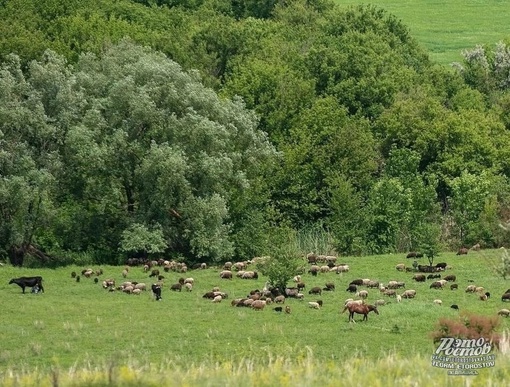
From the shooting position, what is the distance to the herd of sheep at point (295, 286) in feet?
124

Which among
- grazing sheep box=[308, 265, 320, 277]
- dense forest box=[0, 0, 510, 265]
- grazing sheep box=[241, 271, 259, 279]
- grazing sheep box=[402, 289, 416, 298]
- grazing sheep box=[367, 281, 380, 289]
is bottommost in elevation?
grazing sheep box=[402, 289, 416, 298]

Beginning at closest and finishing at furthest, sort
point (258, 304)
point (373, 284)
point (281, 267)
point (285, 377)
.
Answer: point (285, 377) → point (258, 304) → point (281, 267) → point (373, 284)

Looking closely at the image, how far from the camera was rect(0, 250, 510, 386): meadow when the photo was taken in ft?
90.5

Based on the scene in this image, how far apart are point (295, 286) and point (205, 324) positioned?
29.0 feet

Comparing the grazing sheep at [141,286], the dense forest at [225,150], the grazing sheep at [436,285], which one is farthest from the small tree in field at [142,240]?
the grazing sheep at [436,285]

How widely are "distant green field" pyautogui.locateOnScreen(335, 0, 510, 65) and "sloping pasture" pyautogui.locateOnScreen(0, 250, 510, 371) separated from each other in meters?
67.5

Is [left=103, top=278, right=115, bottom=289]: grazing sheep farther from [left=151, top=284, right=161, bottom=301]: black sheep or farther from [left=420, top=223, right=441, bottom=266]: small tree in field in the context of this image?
[left=420, top=223, right=441, bottom=266]: small tree in field

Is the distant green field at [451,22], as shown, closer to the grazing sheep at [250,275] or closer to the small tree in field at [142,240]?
the small tree in field at [142,240]

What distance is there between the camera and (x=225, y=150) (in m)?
54.6

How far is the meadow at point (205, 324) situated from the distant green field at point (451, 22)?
67652 millimetres

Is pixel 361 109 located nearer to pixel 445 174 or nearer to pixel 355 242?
pixel 445 174

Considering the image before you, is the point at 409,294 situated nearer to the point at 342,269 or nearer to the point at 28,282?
the point at 342,269

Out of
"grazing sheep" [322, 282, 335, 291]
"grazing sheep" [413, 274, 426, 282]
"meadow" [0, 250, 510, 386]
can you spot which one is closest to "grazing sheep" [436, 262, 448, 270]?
"meadow" [0, 250, 510, 386]

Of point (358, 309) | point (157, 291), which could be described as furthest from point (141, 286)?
point (358, 309)
